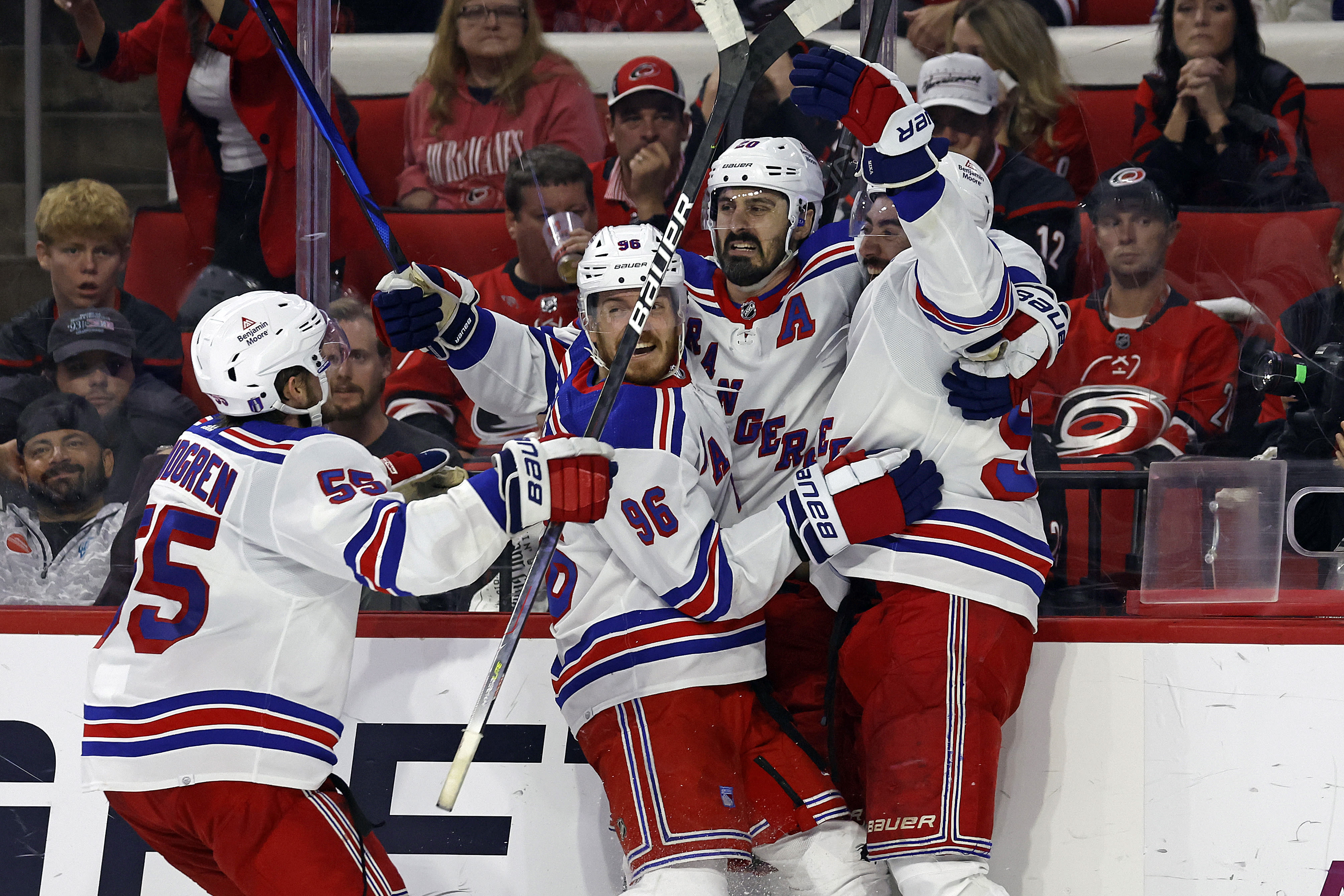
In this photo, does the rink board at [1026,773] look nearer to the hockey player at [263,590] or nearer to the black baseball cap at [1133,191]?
the hockey player at [263,590]

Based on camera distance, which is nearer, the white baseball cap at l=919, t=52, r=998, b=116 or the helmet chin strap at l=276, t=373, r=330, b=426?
the helmet chin strap at l=276, t=373, r=330, b=426

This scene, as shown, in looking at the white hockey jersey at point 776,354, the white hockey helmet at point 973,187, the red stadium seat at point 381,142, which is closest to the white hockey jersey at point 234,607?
the white hockey jersey at point 776,354

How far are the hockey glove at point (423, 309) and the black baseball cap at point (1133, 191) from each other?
1.57 m

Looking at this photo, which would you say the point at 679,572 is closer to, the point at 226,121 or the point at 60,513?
the point at 60,513

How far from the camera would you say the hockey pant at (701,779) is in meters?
2.12

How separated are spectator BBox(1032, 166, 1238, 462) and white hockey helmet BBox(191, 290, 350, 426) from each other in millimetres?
1630

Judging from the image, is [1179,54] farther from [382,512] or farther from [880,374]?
[382,512]

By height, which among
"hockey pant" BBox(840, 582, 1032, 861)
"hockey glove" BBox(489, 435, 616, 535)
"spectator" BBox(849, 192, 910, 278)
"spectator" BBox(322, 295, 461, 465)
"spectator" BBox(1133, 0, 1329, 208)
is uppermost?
"spectator" BBox(1133, 0, 1329, 208)

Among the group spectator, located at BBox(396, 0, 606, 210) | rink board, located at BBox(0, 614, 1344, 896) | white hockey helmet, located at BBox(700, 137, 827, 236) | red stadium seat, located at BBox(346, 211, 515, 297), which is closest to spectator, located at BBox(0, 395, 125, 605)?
rink board, located at BBox(0, 614, 1344, 896)

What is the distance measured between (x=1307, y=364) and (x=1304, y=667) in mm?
868

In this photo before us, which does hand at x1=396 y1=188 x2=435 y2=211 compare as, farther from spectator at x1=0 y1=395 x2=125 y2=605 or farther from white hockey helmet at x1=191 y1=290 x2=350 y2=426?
white hockey helmet at x1=191 y1=290 x2=350 y2=426

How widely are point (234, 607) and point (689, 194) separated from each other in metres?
0.97

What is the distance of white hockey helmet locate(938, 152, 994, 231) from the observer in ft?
7.16

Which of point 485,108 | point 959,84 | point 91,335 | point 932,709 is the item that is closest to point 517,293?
point 485,108
